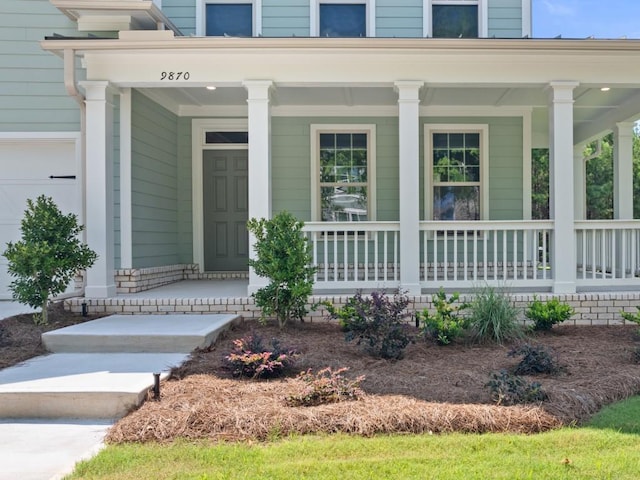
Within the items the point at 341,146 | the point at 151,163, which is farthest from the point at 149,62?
the point at 341,146

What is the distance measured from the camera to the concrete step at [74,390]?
3.54 metres

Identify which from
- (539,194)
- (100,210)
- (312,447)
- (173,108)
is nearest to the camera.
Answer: (312,447)

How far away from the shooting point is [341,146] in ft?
27.8

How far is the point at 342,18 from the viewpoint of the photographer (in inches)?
317

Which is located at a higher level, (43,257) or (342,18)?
(342,18)

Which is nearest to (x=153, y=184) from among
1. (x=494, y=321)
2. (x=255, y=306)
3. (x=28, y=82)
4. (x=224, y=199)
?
(x=224, y=199)

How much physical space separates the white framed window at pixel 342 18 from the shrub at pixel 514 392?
6046 mm

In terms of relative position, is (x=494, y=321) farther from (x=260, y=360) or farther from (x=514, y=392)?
(x=260, y=360)

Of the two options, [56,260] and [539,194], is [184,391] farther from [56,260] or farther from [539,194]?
[539,194]

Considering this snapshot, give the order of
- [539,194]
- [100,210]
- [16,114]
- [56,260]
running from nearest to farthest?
[56,260] < [100,210] < [16,114] < [539,194]

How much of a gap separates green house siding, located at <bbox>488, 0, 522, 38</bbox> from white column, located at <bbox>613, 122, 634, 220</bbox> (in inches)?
94.6

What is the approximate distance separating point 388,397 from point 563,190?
3.95m

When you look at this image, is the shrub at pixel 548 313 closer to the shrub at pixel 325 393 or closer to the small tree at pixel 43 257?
the shrub at pixel 325 393

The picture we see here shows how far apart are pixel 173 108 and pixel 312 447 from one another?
21.7ft
